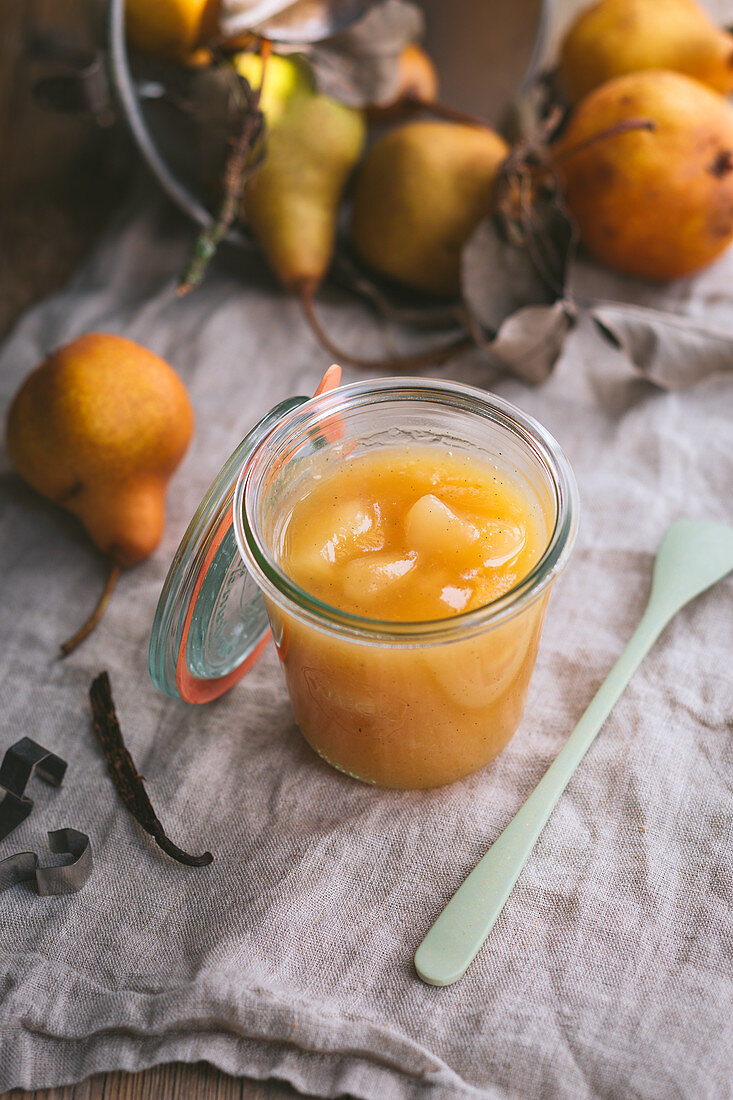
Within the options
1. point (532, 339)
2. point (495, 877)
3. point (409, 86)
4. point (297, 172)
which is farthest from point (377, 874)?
point (409, 86)

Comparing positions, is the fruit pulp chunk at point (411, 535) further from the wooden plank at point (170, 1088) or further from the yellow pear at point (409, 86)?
the yellow pear at point (409, 86)

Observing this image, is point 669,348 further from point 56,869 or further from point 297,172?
point 56,869

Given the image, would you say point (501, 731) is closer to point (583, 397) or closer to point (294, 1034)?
point (294, 1034)

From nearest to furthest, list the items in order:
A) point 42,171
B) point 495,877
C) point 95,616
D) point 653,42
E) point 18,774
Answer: point 495,877
point 18,774
point 95,616
point 653,42
point 42,171

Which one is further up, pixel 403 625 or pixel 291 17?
pixel 291 17

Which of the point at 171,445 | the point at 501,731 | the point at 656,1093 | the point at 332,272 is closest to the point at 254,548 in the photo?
the point at 501,731

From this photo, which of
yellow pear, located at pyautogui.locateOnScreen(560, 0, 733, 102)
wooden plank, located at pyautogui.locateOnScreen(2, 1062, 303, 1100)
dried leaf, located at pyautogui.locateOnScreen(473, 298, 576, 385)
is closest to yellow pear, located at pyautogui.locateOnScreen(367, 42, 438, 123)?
yellow pear, located at pyautogui.locateOnScreen(560, 0, 733, 102)
